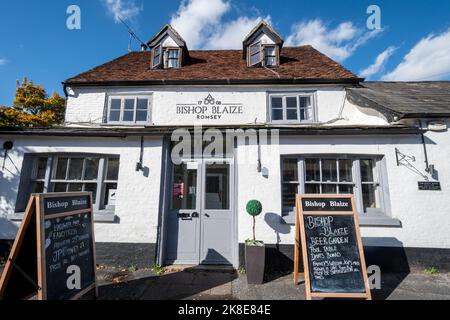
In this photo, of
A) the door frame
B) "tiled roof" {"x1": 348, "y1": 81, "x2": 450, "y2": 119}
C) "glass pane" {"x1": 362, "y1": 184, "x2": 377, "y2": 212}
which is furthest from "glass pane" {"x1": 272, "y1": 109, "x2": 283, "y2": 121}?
"glass pane" {"x1": 362, "y1": 184, "x2": 377, "y2": 212}

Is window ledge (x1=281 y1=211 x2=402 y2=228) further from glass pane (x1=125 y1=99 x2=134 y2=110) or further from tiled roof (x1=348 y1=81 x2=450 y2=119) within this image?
glass pane (x1=125 y1=99 x2=134 y2=110)

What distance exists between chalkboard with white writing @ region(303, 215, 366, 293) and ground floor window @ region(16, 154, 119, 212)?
516 centimetres

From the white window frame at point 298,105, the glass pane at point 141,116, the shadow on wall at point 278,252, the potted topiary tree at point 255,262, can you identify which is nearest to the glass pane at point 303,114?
the white window frame at point 298,105

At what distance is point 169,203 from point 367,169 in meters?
5.50

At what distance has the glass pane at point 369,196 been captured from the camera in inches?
224

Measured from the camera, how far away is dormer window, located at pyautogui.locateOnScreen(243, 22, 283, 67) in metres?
8.97

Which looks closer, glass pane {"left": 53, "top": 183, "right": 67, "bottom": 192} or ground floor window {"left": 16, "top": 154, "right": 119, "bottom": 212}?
ground floor window {"left": 16, "top": 154, "right": 119, "bottom": 212}

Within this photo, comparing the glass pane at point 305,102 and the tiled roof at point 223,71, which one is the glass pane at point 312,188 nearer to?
the glass pane at point 305,102

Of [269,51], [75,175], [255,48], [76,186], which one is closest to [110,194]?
[76,186]

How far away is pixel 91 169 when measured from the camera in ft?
20.1

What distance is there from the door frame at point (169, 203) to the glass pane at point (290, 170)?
1.34 metres
